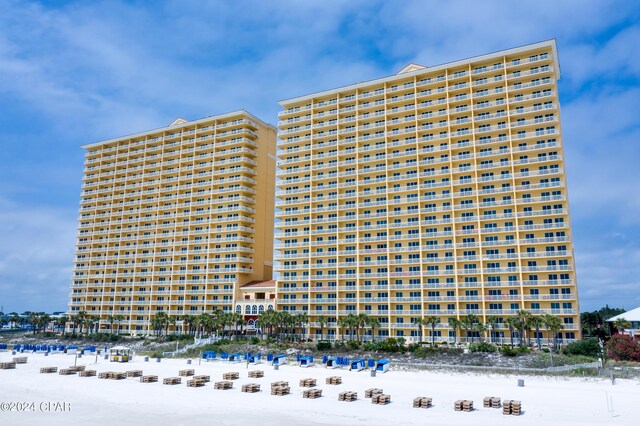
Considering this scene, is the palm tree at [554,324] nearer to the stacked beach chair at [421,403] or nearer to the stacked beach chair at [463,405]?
the stacked beach chair at [463,405]

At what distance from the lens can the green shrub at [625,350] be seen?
54.8 metres

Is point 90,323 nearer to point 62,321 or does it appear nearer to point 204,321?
point 62,321

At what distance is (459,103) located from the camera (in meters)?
84.8

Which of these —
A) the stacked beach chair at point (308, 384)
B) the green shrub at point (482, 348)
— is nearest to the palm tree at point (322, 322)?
the green shrub at point (482, 348)

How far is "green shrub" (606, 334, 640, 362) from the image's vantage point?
54775 millimetres

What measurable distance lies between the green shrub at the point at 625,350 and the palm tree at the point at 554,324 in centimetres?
687

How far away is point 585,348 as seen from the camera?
60.6 m

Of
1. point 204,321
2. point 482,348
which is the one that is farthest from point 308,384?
point 204,321

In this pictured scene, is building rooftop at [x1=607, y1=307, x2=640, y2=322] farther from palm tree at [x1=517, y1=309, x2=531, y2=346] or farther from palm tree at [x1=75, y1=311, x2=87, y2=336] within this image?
palm tree at [x1=75, y1=311, x2=87, y2=336]

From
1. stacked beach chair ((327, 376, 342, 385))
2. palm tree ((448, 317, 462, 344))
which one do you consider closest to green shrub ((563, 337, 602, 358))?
palm tree ((448, 317, 462, 344))

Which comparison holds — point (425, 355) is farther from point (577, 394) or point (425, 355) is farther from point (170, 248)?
point (170, 248)

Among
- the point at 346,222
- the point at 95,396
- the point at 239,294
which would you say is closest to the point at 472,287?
the point at 346,222

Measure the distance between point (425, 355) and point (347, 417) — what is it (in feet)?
118

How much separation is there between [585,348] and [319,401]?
1647 inches
